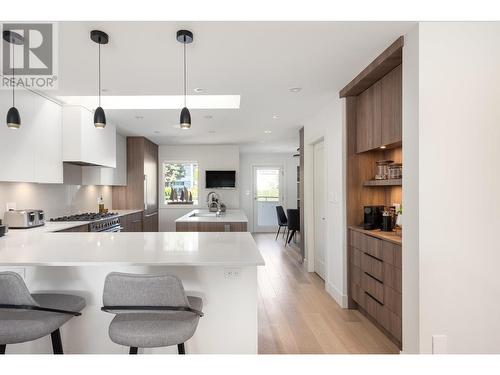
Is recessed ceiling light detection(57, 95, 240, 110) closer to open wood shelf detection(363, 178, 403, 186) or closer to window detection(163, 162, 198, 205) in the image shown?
open wood shelf detection(363, 178, 403, 186)

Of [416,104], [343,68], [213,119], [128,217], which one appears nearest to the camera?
[416,104]

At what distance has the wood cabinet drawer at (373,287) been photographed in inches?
97.0

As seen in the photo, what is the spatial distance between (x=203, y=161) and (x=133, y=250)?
5.40 m

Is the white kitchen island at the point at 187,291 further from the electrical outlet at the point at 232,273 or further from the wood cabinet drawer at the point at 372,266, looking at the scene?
the wood cabinet drawer at the point at 372,266

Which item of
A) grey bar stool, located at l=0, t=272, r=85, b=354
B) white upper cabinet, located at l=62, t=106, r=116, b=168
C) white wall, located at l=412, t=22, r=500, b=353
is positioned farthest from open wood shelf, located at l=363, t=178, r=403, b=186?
white upper cabinet, located at l=62, t=106, r=116, b=168

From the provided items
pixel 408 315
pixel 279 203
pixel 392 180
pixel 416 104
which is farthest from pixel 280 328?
pixel 279 203

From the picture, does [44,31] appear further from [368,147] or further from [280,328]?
[280,328]

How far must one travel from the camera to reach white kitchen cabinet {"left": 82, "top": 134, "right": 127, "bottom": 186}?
4.68m

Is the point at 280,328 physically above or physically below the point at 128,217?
below

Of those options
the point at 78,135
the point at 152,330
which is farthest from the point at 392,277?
the point at 78,135

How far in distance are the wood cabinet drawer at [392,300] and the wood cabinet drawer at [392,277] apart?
0.14 feet

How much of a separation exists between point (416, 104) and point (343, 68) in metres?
0.90

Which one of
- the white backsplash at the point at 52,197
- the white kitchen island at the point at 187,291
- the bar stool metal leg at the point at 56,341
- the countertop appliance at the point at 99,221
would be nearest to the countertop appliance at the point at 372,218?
the white kitchen island at the point at 187,291

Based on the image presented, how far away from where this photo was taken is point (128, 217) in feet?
17.0
